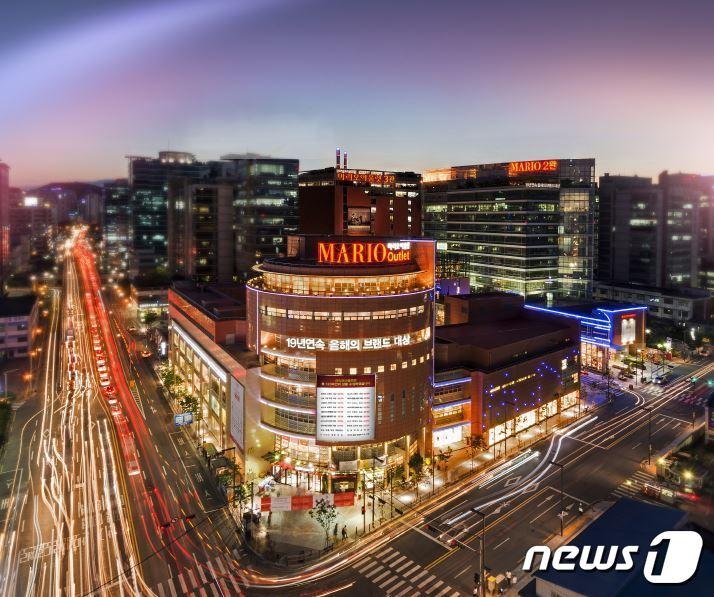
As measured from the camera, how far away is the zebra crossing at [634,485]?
6250cm

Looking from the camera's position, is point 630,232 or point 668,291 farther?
point 630,232

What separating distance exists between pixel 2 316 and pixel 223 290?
1955 inches

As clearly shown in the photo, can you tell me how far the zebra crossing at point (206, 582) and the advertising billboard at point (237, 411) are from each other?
797 inches

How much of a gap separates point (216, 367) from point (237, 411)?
12.0 metres

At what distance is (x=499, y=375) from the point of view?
79125mm

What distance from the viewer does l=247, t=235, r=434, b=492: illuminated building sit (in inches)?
2552

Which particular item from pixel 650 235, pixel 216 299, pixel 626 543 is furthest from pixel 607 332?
pixel 650 235

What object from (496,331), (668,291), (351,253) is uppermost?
(351,253)

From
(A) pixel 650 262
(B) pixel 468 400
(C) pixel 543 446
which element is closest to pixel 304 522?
(B) pixel 468 400

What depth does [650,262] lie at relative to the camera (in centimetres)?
Answer: 17650

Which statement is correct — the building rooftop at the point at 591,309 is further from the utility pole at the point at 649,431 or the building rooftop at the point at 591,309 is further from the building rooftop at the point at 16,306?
the building rooftop at the point at 16,306

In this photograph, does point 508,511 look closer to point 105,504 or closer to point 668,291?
point 105,504

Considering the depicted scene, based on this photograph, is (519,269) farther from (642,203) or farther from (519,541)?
(519,541)

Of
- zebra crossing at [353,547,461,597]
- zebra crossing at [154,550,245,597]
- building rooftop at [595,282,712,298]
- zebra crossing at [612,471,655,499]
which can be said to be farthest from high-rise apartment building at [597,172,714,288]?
zebra crossing at [154,550,245,597]
